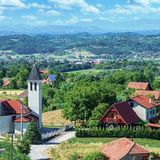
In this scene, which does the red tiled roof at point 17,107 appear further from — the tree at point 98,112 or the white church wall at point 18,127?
the tree at point 98,112

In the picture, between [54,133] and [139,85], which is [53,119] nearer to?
[54,133]

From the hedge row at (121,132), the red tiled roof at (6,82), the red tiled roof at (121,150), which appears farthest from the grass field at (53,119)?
the red tiled roof at (6,82)

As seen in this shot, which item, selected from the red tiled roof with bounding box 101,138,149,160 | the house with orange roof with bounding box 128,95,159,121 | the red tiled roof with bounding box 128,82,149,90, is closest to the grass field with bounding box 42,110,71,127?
the house with orange roof with bounding box 128,95,159,121

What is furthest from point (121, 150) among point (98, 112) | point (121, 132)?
point (98, 112)

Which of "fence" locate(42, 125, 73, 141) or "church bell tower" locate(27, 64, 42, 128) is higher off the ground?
"church bell tower" locate(27, 64, 42, 128)

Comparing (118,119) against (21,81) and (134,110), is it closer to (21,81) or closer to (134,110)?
(134,110)

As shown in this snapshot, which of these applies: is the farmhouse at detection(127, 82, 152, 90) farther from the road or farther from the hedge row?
the hedge row

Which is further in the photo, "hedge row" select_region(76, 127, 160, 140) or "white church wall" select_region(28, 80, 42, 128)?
"white church wall" select_region(28, 80, 42, 128)
